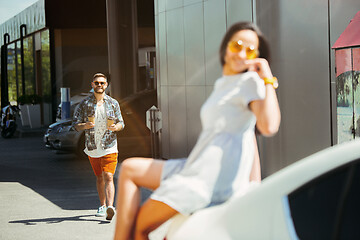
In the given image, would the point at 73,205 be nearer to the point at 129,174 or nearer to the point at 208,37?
the point at 208,37

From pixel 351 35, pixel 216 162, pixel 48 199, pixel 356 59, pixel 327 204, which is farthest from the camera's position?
pixel 48 199

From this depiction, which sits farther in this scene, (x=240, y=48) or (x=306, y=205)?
(x=240, y=48)

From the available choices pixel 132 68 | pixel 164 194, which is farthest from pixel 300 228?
pixel 132 68

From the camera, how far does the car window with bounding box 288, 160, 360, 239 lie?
2.33 meters

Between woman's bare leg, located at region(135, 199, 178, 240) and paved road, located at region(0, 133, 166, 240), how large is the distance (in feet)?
14.7

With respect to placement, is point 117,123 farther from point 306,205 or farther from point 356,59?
point 306,205

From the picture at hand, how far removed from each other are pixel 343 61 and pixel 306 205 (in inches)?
285

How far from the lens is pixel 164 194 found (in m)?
2.65

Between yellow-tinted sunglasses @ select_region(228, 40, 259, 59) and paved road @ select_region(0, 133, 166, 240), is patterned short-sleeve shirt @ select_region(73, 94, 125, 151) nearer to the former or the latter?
paved road @ select_region(0, 133, 166, 240)

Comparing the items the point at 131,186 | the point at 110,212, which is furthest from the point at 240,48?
the point at 110,212

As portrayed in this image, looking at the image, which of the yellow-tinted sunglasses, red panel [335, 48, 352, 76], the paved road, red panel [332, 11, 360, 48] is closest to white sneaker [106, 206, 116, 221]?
the paved road

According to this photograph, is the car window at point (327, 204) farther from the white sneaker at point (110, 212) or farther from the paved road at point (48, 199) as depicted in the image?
the white sneaker at point (110, 212)

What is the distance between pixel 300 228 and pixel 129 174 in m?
0.76

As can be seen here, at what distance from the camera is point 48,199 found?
402 inches
